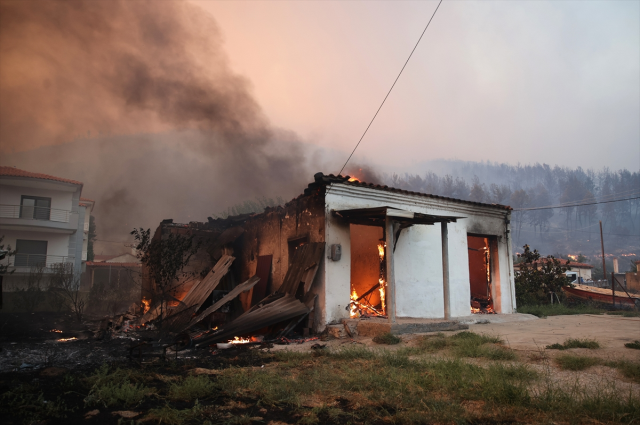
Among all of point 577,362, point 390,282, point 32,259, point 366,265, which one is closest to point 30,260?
point 32,259

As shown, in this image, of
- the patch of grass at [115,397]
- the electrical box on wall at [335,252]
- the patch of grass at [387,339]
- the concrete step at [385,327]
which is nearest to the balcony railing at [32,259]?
the electrical box on wall at [335,252]

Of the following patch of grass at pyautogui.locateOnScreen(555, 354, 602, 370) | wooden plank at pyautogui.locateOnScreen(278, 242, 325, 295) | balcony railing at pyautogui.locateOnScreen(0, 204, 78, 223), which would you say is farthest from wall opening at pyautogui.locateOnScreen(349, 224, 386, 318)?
balcony railing at pyautogui.locateOnScreen(0, 204, 78, 223)

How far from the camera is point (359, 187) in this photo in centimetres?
1056

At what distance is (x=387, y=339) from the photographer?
809cm

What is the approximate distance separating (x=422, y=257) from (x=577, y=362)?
6.65 metres

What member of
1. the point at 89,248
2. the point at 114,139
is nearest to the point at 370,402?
the point at 89,248

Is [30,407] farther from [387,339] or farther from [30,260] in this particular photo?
[30,260]

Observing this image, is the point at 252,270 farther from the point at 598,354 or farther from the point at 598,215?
the point at 598,215

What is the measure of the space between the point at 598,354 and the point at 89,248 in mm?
46095

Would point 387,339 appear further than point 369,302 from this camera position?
No

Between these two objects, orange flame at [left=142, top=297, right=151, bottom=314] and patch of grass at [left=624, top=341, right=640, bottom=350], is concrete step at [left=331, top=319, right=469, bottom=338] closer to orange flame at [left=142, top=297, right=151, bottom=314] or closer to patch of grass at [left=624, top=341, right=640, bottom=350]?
patch of grass at [left=624, top=341, right=640, bottom=350]

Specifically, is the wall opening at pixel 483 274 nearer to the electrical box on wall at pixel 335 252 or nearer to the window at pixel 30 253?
the electrical box on wall at pixel 335 252

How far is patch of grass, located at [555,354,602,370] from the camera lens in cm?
506

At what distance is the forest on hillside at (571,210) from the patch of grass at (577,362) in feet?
278
